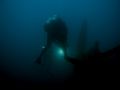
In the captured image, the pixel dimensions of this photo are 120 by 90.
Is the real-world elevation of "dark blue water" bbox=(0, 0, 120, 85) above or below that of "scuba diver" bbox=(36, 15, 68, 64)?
above

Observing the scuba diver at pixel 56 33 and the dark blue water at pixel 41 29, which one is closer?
the scuba diver at pixel 56 33

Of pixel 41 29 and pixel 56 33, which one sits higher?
pixel 41 29

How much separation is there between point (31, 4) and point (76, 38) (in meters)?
2.60

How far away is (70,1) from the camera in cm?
777

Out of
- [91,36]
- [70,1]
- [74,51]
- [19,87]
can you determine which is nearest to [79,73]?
[74,51]

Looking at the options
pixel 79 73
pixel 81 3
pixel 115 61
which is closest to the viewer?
pixel 115 61

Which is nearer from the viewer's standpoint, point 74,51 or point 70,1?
point 74,51

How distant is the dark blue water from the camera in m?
7.25

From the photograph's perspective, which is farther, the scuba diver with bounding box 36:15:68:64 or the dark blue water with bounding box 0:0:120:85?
the dark blue water with bounding box 0:0:120:85

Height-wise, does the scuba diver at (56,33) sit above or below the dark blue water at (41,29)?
below

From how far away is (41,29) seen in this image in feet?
27.2

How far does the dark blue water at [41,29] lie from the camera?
286 inches

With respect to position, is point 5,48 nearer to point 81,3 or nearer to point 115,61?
point 81,3

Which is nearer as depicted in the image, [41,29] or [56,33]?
[56,33]
